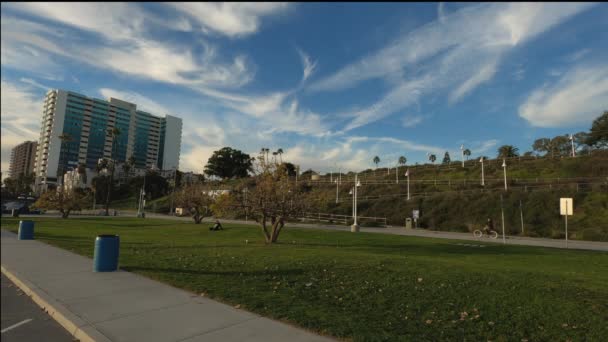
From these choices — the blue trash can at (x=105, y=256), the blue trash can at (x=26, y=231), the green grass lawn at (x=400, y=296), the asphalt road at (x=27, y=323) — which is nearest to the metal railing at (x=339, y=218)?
the blue trash can at (x=26, y=231)

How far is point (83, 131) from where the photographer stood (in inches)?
6137

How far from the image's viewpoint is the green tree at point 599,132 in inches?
2237

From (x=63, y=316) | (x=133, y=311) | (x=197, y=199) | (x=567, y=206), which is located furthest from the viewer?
(x=197, y=199)

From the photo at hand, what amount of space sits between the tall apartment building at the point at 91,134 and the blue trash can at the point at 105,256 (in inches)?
5355

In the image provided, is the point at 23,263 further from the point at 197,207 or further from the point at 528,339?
the point at 197,207

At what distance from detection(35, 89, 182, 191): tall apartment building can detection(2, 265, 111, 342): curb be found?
5419 inches

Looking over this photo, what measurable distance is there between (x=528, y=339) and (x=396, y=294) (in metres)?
2.59

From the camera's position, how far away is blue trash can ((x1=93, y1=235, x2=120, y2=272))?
32.2ft

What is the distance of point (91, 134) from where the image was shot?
159m

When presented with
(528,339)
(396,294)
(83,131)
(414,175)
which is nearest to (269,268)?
(396,294)

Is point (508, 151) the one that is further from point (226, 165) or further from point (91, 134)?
point (91, 134)

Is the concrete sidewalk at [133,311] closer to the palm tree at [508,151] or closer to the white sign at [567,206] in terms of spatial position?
the white sign at [567,206]

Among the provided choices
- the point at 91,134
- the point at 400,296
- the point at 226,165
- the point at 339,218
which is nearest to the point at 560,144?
the point at 339,218

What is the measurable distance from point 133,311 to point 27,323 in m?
1.80
